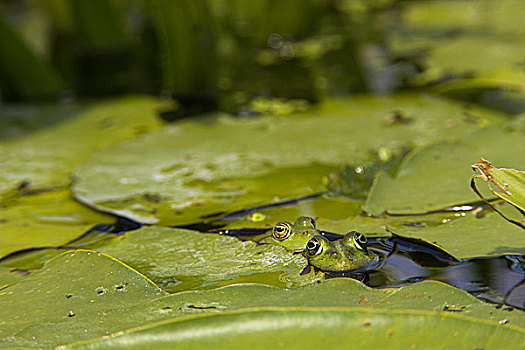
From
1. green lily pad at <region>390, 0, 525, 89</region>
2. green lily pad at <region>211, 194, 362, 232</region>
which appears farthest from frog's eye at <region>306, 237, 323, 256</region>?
green lily pad at <region>390, 0, 525, 89</region>

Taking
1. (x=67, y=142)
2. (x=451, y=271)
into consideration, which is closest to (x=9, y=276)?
(x=67, y=142)

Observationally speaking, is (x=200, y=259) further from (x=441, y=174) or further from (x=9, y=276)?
(x=441, y=174)

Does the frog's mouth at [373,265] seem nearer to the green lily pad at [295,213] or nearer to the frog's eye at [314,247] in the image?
the frog's eye at [314,247]

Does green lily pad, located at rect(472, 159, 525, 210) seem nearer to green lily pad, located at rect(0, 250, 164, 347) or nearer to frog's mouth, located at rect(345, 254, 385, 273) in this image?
frog's mouth, located at rect(345, 254, 385, 273)

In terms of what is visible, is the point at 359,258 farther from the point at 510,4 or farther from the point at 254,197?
the point at 510,4

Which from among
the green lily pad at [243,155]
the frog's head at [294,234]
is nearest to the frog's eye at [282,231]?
the frog's head at [294,234]

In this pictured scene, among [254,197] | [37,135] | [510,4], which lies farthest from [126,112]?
[510,4]
